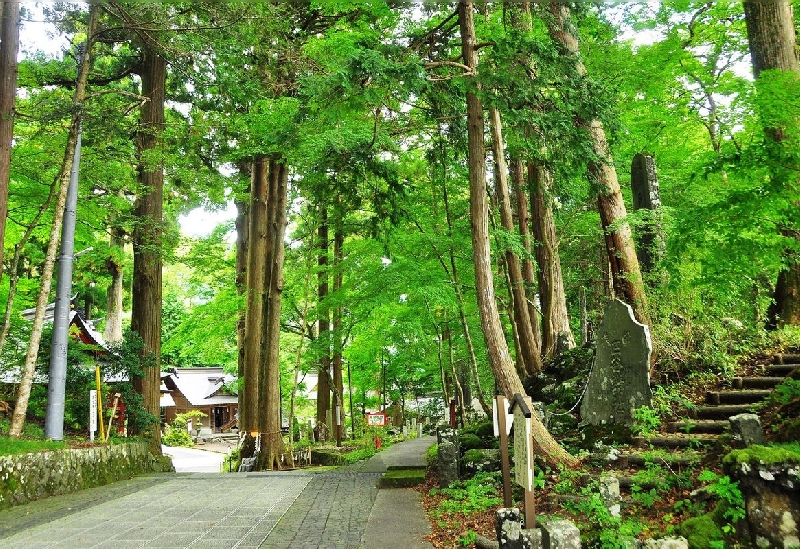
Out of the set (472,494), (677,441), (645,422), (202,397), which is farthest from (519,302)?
(202,397)

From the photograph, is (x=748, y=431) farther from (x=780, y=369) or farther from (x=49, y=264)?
(x=49, y=264)

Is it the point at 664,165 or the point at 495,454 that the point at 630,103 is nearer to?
the point at 664,165

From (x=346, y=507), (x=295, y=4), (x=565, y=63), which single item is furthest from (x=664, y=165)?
(x=346, y=507)

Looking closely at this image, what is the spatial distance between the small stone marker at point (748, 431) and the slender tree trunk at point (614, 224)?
3.66m

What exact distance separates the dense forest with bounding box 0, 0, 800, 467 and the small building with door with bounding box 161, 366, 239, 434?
23703 mm

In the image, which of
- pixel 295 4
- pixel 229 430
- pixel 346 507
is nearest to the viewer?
pixel 346 507

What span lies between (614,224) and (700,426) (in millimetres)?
3464

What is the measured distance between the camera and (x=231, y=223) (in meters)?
22.0

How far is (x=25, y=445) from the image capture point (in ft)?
28.2

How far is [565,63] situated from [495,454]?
19.7 ft

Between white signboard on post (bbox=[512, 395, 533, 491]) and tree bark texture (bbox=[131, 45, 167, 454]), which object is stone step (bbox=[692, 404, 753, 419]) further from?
tree bark texture (bbox=[131, 45, 167, 454])

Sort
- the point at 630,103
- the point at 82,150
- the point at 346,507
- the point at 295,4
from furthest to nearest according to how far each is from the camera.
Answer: the point at 295,4 → the point at 630,103 → the point at 82,150 → the point at 346,507

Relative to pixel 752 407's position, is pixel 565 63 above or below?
above

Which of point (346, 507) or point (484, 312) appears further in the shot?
point (484, 312)
